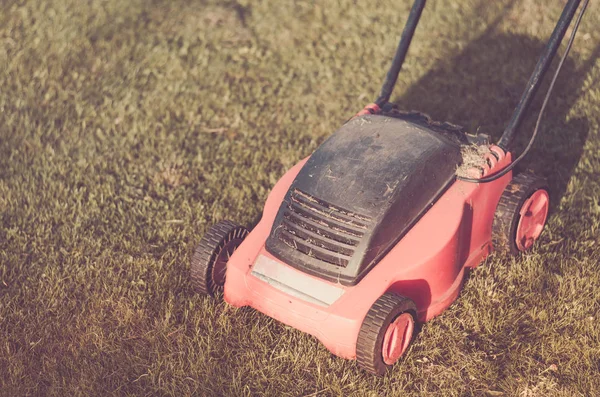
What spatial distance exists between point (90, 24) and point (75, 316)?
9.28ft

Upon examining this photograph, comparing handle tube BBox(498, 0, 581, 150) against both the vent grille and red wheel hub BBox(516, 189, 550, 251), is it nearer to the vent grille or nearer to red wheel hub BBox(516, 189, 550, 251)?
red wheel hub BBox(516, 189, 550, 251)

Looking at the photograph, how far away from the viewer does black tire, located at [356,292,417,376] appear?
105 inches

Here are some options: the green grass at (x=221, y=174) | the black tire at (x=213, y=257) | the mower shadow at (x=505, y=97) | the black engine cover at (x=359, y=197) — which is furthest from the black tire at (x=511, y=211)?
the black tire at (x=213, y=257)

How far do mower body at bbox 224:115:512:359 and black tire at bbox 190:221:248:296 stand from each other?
0.38 feet

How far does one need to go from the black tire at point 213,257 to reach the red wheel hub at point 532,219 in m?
1.26

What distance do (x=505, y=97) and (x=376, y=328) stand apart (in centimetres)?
244

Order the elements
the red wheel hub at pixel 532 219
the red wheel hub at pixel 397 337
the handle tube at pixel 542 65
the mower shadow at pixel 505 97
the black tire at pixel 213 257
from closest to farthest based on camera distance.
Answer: the red wheel hub at pixel 397 337
the black tire at pixel 213 257
the handle tube at pixel 542 65
the red wheel hub at pixel 532 219
the mower shadow at pixel 505 97

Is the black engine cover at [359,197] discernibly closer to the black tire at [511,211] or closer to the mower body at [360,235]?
the mower body at [360,235]

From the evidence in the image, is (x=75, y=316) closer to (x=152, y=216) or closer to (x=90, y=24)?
(x=152, y=216)

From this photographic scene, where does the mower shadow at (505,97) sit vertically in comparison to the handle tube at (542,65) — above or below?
below

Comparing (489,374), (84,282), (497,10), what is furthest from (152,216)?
(497,10)

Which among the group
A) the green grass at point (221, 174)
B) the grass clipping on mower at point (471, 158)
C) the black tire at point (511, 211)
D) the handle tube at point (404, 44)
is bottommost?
the green grass at point (221, 174)

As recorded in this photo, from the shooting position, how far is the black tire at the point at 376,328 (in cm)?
266

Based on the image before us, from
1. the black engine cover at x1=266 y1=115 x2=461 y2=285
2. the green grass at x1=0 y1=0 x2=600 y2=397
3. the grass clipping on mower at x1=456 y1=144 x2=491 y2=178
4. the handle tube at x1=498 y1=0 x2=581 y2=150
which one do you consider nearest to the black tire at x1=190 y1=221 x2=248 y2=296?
the green grass at x1=0 y1=0 x2=600 y2=397
